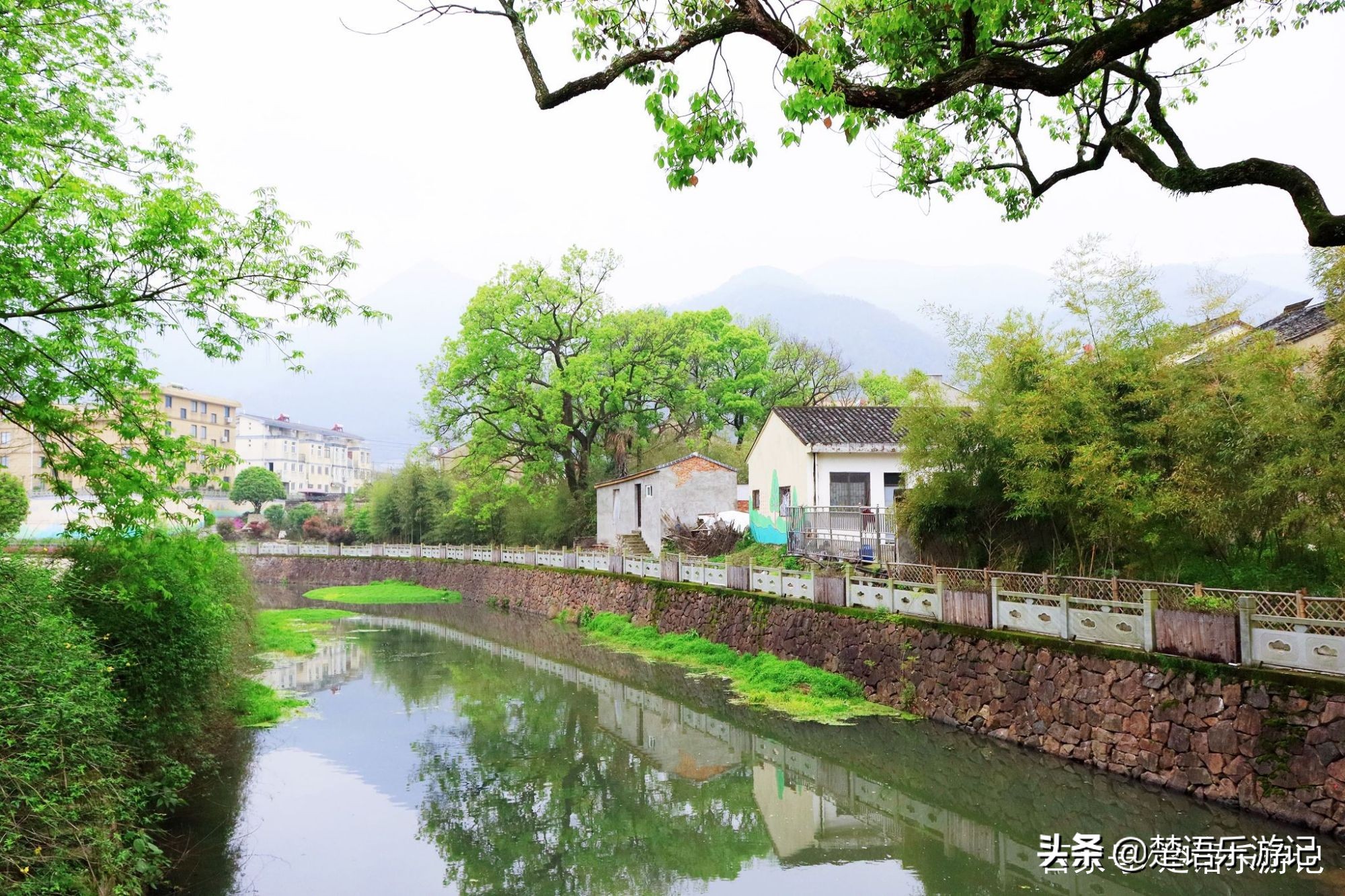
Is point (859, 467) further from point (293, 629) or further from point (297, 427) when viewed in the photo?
point (297, 427)

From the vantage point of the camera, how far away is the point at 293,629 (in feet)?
94.7

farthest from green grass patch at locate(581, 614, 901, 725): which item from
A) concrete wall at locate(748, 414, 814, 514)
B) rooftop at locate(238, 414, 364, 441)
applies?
rooftop at locate(238, 414, 364, 441)

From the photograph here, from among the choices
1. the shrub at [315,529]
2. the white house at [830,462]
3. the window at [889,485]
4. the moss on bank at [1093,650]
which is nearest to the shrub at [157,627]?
the moss on bank at [1093,650]

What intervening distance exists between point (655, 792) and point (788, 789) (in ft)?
5.71

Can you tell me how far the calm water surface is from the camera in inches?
340

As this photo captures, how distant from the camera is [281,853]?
31.0 ft

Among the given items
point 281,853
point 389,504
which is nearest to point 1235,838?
point 281,853

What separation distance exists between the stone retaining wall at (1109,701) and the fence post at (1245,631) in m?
0.15

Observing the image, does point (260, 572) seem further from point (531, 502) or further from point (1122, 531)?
point (1122, 531)

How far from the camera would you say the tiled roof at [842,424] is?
24047 mm

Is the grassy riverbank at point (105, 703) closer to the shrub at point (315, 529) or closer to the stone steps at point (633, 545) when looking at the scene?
the stone steps at point (633, 545)

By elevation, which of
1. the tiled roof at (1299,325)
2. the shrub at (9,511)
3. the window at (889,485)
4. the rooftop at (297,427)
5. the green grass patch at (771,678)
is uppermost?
the rooftop at (297,427)

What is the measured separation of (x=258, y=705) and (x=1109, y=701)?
45.7ft

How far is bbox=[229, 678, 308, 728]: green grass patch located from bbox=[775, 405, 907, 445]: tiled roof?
14006 mm
